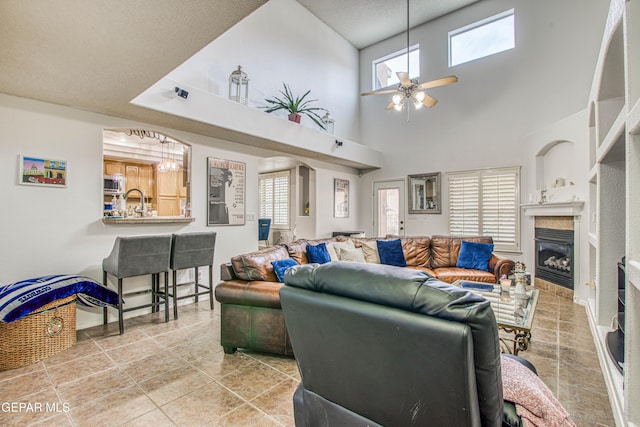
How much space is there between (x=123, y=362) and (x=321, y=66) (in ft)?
21.5

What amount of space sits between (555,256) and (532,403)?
4738 mm

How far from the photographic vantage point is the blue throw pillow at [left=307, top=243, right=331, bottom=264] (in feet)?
12.9

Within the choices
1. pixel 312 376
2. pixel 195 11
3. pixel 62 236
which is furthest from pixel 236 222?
pixel 312 376

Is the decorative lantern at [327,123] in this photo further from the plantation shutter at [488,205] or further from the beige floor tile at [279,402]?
the beige floor tile at [279,402]

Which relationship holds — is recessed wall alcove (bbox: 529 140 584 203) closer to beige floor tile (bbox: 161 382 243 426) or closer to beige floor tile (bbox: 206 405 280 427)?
beige floor tile (bbox: 206 405 280 427)

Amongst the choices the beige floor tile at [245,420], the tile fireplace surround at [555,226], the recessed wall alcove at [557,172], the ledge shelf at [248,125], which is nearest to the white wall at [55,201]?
the ledge shelf at [248,125]

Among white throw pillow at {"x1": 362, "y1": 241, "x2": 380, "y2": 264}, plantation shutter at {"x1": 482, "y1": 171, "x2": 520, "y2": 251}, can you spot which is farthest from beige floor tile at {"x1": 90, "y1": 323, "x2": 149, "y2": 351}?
plantation shutter at {"x1": 482, "y1": 171, "x2": 520, "y2": 251}

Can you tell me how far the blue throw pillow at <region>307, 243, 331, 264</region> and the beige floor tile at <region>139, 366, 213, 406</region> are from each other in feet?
6.15

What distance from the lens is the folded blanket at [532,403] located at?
111cm

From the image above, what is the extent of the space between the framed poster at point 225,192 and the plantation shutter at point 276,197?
3.35 meters

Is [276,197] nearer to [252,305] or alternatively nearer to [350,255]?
[350,255]

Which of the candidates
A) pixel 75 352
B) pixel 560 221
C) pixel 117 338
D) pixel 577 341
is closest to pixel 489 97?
Result: pixel 560 221

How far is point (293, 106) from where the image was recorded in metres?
5.41

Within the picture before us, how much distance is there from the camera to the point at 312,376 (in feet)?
4.56
